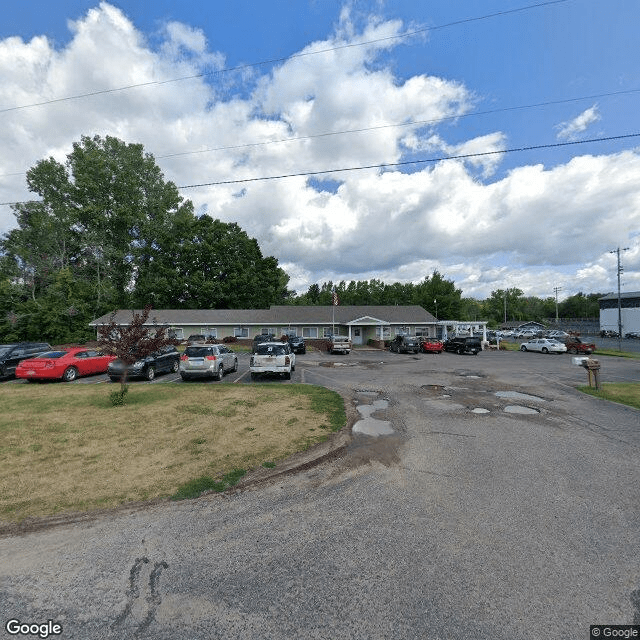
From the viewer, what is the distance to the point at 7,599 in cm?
293

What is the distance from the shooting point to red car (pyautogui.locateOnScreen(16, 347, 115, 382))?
14.7m

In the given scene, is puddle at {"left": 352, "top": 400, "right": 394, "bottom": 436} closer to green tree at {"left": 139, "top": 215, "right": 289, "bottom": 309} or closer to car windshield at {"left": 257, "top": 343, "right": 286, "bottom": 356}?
car windshield at {"left": 257, "top": 343, "right": 286, "bottom": 356}

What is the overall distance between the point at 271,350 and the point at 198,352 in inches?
126

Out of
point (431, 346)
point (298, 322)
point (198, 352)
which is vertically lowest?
point (431, 346)

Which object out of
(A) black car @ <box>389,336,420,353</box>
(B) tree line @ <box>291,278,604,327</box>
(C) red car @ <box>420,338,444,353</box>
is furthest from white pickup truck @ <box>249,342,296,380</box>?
(B) tree line @ <box>291,278,604,327</box>

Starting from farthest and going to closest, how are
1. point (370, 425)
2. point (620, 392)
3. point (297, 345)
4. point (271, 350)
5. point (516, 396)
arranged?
point (297, 345) → point (271, 350) → point (620, 392) → point (516, 396) → point (370, 425)

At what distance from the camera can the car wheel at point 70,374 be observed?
15.4 m

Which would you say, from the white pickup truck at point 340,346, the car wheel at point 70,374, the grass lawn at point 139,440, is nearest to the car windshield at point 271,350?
the grass lawn at point 139,440

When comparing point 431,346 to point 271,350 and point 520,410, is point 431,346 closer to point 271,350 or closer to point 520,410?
point 271,350

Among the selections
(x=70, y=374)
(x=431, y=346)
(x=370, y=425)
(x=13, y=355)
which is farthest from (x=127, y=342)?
(x=431, y=346)

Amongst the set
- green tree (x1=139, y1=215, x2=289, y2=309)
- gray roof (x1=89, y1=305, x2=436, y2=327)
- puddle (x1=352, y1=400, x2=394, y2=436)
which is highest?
green tree (x1=139, y1=215, x2=289, y2=309)

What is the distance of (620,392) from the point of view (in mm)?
12266

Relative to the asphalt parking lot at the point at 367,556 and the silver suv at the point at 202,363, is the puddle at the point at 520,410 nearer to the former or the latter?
the asphalt parking lot at the point at 367,556

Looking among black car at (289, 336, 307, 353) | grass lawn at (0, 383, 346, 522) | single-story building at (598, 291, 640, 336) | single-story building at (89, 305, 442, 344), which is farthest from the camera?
single-story building at (598, 291, 640, 336)
